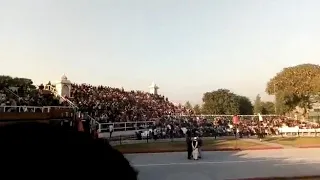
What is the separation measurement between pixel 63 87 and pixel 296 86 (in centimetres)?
4358

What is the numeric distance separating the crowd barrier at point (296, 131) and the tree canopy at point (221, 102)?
35727 mm

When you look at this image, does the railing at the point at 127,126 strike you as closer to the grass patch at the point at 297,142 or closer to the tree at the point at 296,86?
the grass patch at the point at 297,142

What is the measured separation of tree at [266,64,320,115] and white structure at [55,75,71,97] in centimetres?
3933

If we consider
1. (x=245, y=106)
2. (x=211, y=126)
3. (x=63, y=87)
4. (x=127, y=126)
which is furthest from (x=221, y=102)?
(x=63, y=87)

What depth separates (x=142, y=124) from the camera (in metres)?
35.7

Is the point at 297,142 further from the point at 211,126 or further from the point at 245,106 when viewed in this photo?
the point at 245,106

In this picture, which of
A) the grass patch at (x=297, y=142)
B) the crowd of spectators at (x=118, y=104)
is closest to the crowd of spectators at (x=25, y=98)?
the crowd of spectators at (x=118, y=104)

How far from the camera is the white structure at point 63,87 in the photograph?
3262cm

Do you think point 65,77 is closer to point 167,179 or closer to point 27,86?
point 27,86

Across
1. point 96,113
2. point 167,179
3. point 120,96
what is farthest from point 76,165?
point 120,96

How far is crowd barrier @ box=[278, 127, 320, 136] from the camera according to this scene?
40.8 meters

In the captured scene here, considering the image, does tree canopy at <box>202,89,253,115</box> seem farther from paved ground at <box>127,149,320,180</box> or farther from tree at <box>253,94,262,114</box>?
paved ground at <box>127,149,320,180</box>

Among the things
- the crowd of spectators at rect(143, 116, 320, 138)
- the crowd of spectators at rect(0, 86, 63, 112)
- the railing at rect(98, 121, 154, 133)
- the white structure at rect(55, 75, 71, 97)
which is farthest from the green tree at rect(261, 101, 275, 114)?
the crowd of spectators at rect(0, 86, 63, 112)

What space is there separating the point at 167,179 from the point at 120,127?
60.2 ft
